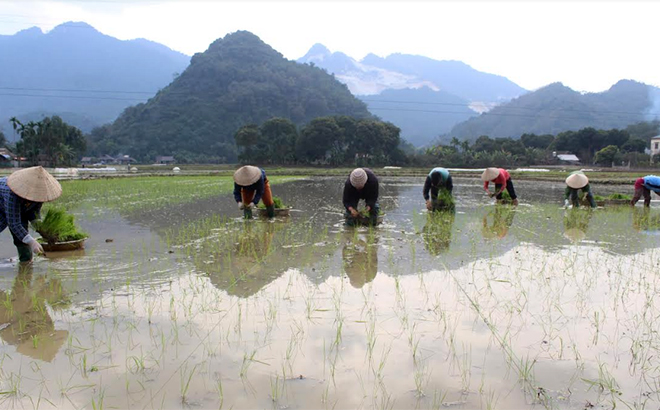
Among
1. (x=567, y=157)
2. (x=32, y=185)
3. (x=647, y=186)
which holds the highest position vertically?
(x=32, y=185)

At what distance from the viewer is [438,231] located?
25.5ft

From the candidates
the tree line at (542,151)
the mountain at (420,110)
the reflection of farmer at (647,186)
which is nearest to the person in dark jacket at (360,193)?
the reflection of farmer at (647,186)

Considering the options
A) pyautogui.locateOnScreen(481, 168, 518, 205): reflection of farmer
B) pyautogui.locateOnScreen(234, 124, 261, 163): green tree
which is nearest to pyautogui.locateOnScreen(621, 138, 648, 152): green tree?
pyautogui.locateOnScreen(234, 124, 261, 163): green tree

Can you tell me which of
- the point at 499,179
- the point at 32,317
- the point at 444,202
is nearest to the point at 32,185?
the point at 32,317

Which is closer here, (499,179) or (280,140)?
(499,179)

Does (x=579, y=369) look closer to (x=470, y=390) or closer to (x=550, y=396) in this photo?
(x=550, y=396)

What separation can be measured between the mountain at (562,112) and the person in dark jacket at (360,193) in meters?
95.0

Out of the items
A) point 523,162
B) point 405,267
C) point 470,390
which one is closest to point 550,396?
point 470,390

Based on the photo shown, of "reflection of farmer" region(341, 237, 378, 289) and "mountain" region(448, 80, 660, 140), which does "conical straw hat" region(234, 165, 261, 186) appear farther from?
"mountain" region(448, 80, 660, 140)

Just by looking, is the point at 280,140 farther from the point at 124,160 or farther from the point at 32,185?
the point at 32,185

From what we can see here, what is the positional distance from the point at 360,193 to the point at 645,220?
5.78 meters

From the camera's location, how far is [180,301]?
161 inches

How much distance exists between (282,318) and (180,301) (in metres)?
1.00

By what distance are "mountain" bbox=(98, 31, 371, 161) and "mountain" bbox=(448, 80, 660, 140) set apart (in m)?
34.0
